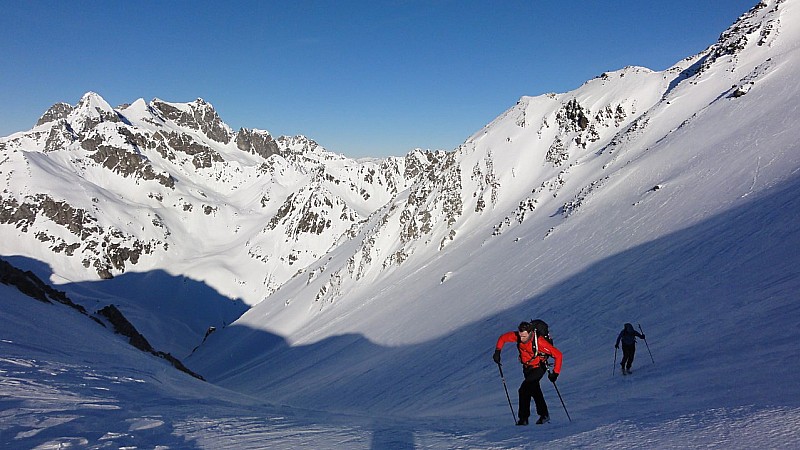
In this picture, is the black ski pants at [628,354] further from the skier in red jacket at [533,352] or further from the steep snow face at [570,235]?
the skier in red jacket at [533,352]

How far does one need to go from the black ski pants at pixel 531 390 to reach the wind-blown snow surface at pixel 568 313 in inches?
25.4

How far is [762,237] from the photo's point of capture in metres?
17.2

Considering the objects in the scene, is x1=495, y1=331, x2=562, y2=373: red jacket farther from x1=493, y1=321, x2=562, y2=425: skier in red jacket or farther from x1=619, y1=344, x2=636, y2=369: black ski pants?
x1=619, y1=344, x2=636, y2=369: black ski pants

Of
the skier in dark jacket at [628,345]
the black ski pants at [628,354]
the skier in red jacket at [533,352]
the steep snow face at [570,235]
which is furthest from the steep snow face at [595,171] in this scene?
the skier in red jacket at [533,352]

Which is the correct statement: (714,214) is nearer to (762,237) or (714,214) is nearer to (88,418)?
(762,237)

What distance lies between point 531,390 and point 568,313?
14169mm

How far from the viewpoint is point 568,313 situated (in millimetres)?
22266

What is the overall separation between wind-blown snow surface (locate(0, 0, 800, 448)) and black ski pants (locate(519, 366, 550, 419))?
0.65 metres

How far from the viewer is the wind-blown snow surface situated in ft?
27.4

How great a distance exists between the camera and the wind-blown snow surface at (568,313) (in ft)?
27.4

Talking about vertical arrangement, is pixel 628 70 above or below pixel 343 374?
above

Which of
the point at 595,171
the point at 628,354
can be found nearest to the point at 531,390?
the point at 628,354

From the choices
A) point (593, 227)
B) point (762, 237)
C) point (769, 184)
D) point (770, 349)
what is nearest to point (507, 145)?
point (593, 227)

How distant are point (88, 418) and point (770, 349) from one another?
1342 centimetres
